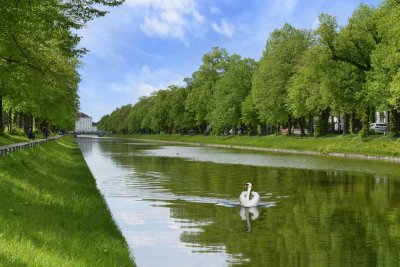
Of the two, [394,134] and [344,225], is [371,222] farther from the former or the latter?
[394,134]

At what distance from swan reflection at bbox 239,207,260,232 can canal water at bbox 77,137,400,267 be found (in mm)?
37

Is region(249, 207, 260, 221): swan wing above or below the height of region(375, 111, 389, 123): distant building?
below

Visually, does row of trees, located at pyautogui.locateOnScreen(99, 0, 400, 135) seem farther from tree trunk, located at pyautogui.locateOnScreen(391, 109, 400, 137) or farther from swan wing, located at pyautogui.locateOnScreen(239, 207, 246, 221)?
swan wing, located at pyautogui.locateOnScreen(239, 207, 246, 221)

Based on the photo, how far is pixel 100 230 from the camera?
15633 mm

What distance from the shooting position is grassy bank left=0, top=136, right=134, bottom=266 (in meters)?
11.1

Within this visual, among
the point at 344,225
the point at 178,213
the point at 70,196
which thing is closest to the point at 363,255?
the point at 344,225

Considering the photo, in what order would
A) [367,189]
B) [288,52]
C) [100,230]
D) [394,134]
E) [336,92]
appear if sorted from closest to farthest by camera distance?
[100,230] < [367,189] < [394,134] < [336,92] < [288,52]

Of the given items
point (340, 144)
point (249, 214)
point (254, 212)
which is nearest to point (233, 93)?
point (340, 144)

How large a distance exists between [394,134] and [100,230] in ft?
177

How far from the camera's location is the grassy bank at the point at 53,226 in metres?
11.1

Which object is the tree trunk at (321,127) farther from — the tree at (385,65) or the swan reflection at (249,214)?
the swan reflection at (249,214)

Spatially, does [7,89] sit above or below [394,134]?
above

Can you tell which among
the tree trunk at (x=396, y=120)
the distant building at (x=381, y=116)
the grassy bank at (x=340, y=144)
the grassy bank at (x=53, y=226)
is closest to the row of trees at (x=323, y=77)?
the tree trunk at (x=396, y=120)

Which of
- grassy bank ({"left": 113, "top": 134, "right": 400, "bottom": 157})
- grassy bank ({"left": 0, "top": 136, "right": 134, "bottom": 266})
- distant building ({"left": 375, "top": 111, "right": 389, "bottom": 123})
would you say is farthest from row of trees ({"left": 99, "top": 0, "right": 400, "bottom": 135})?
grassy bank ({"left": 0, "top": 136, "right": 134, "bottom": 266})
